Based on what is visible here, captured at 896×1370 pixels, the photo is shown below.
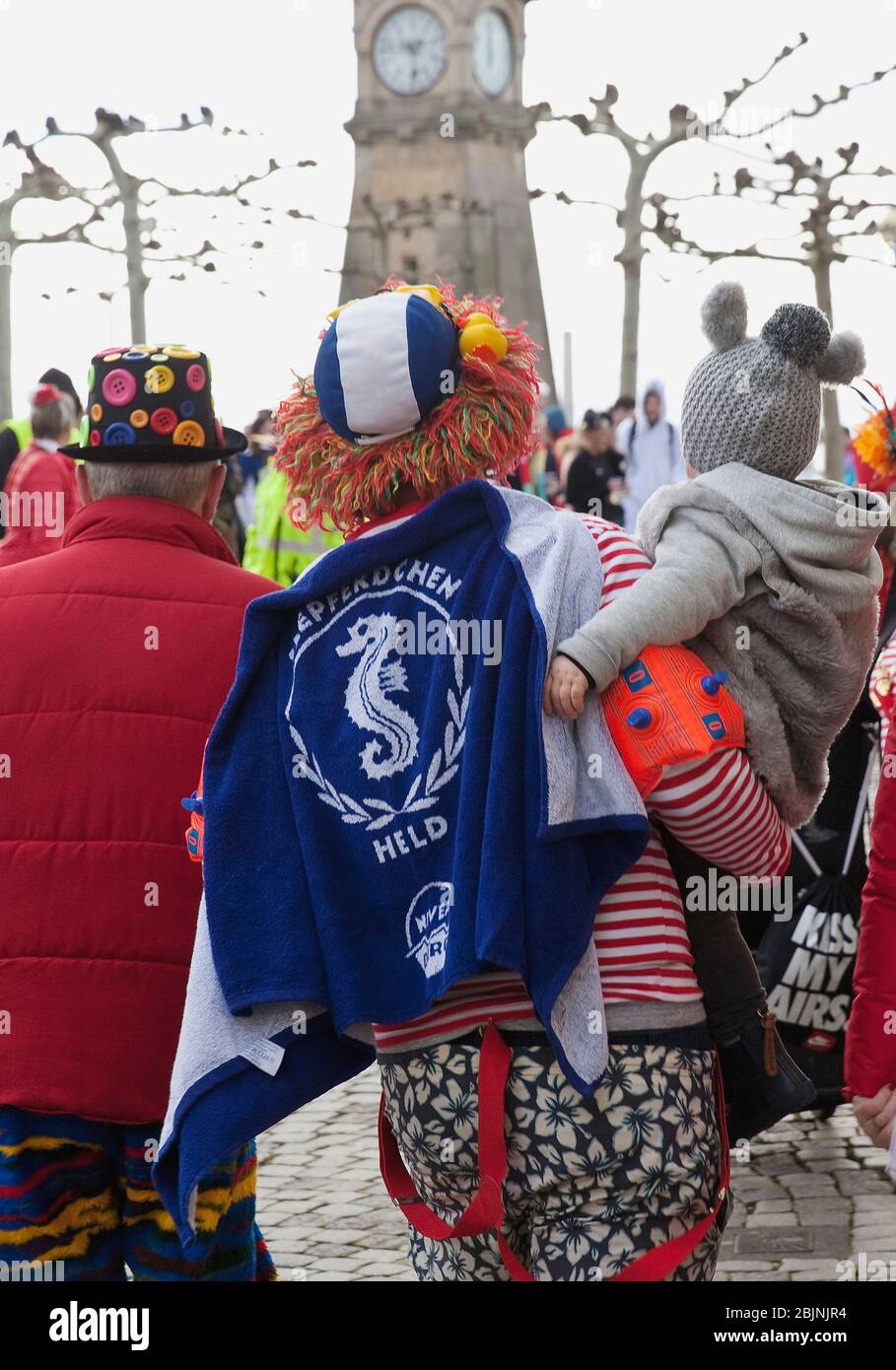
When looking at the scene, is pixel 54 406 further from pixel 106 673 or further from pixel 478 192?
pixel 478 192

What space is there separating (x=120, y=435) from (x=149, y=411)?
0.06m

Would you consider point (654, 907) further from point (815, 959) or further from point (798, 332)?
point (815, 959)

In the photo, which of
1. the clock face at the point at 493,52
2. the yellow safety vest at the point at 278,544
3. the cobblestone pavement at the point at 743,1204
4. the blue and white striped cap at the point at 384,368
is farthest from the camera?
the clock face at the point at 493,52

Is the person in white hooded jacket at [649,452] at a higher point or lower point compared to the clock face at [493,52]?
lower

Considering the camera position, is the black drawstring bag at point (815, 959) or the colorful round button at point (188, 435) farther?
the black drawstring bag at point (815, 959)

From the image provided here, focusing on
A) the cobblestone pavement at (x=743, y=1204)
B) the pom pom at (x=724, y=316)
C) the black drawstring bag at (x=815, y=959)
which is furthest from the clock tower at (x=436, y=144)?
the pom pom at (x=724, y=316)

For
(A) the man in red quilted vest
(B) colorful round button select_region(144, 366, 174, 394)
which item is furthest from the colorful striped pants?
(B) colorful round button select_region(144, 366, 174, 394)

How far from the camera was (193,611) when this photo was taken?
317 cm

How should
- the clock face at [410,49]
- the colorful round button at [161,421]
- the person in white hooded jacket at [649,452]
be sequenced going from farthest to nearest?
the clock face at [410,49]
the person in white hooded jacket at [649,452]
the colorful round button at [161,421]

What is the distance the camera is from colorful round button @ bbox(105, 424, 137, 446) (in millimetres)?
3271

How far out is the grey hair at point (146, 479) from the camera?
10.8 ft

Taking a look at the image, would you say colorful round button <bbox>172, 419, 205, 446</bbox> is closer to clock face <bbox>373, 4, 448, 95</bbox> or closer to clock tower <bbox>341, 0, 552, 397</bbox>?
clock tower <bbox>341, 0, 552, 397</bbox>

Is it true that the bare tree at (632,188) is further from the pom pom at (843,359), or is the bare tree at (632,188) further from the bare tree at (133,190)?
the pom pom at (843,359)
